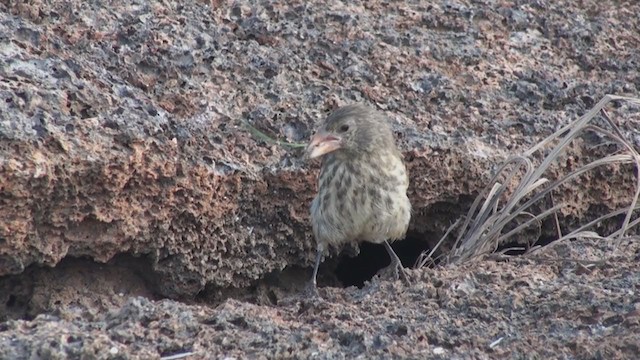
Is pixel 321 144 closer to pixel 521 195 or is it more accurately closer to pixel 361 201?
pixel 361 201

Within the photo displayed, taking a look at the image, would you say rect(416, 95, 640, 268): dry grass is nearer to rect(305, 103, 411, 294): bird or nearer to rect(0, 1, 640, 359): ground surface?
rect(0, 1, 640, 359): ground surface

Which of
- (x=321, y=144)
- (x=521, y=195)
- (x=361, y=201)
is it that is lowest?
(x=361, y=201)

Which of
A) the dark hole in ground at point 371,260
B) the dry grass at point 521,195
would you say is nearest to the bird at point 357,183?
the dry grass at point 521,195

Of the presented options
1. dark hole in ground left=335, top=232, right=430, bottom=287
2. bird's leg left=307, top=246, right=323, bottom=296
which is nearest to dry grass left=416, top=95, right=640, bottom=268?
bird's leg left=307, top=246, right=323, bottom=296

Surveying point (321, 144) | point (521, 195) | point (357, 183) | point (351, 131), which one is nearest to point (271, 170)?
point (321, 144)

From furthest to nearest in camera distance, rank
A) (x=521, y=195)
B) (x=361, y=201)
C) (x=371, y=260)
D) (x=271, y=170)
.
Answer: (x=371, y=260) < (x=361, y=201) < (x=521, y=195) < (x=271, y=170)

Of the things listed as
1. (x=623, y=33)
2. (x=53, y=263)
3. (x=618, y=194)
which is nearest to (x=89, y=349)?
(x=53, y=263)

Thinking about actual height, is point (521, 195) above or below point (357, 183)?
above

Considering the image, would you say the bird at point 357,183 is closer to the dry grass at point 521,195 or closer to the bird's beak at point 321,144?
the bird's beak at point 321,144
